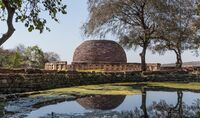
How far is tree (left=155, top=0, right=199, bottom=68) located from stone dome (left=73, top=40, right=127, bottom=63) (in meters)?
6.30

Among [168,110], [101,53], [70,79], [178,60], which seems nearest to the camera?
[168,110]

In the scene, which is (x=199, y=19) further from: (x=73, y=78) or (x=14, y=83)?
(x=14, y=83)

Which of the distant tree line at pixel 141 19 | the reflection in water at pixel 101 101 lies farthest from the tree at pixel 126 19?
the reflection in water at pixel 101 101

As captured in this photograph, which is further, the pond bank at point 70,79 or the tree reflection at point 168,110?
the pond bank at point 70,79

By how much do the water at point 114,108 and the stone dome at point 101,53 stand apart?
34308 mm

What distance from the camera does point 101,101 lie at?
19.4 metres

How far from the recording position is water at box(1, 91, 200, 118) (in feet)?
47.9

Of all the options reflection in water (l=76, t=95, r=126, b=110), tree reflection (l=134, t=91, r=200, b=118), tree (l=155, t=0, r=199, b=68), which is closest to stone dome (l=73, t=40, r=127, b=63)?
tree (l=155, t=0, r=199, b=68)

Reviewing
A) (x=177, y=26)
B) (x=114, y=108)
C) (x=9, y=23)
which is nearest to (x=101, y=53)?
(x=177, y=26)

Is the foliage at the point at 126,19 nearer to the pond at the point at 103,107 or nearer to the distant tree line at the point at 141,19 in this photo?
the distant tree line at the point at 141,19

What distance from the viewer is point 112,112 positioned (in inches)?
611

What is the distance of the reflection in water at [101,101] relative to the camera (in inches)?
687

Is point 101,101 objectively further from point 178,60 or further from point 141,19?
point 178,60

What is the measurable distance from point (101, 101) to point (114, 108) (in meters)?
2.51
